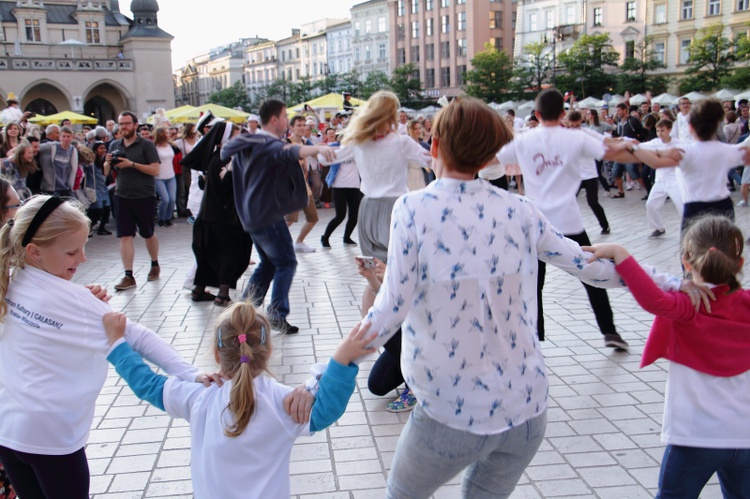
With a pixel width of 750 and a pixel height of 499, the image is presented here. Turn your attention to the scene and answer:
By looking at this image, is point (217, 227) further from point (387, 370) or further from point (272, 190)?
point (387, 370)

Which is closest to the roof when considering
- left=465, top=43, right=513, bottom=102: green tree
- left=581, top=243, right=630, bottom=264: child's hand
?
left=465, top=43, right=513, bottom=102: green tree

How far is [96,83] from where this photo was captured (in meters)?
69.5

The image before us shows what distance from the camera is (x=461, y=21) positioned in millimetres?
79438

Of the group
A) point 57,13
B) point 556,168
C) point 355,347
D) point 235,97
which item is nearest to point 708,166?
point 556,168

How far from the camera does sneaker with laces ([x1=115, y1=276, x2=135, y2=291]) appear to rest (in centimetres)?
820

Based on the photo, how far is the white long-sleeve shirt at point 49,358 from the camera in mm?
2376

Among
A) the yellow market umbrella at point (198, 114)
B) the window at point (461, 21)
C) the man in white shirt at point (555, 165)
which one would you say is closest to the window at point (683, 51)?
the window at point (461, 21)

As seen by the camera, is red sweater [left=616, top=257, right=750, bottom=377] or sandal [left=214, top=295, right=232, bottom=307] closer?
red sweater [left=616, top=257, right=750, bottom=377]

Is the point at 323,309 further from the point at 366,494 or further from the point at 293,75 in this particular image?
the point at 293,75

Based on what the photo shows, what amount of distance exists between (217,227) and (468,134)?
5472mm

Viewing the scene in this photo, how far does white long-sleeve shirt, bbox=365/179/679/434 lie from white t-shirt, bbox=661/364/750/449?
0.63 metres

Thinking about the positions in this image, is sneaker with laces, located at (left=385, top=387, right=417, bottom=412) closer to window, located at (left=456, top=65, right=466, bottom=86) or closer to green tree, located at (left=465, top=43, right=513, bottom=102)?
green tree, located at (left=465, top=43, right=513, bottom=102)

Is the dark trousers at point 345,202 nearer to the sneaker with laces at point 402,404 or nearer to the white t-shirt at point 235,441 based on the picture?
the sneaker with laces at point 402,404

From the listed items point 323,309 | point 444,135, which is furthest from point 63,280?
point 323,309
